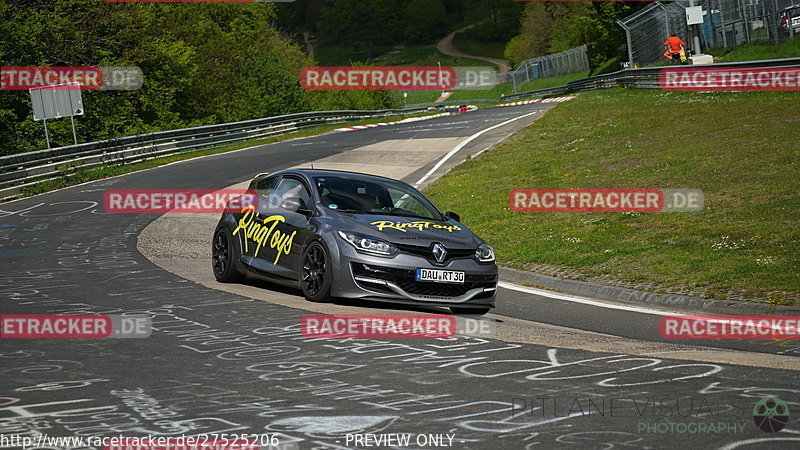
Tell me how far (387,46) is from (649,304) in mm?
186481

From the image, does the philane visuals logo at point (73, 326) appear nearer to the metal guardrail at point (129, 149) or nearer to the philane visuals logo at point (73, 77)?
the metal guardrail at point (129, 149)

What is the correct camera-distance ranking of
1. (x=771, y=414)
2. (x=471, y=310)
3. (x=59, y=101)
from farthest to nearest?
(x=59, y=101) < (x=471, y=310) < (x=771, y=414)

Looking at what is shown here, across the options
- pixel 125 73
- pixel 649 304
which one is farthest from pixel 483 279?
pixel 125 73

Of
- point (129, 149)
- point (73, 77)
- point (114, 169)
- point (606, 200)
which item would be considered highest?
point (73, 77)

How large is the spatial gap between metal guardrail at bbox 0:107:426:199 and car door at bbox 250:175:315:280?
716 inches

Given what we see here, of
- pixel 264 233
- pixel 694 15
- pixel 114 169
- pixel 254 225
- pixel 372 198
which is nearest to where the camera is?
pixel 372 198

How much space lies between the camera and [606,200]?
19.1m

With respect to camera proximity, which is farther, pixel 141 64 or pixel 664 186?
pixel 141 64

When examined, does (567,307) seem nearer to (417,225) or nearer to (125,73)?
(417,225)

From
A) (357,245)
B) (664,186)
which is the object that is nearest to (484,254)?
(357,245)

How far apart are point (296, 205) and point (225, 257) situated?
1.82 metres

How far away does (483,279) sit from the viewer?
36.1 feet

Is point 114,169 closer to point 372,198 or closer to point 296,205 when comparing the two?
point 296,205

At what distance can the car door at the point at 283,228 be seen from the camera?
11594 mm
